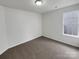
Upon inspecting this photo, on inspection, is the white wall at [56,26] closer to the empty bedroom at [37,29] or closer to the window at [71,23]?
the empty bedroom at [37,29]

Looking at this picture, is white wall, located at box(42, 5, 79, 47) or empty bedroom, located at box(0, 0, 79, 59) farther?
white wall, located at box(42, 5, 79, 47)

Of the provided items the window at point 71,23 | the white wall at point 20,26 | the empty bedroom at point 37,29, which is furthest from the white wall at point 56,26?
the white wall at point 20,26

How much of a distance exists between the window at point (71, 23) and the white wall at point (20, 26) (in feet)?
7.40

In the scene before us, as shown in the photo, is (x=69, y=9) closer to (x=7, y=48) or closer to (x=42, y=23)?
(x=42, y=23)

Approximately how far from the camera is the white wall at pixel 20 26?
3.03 metres

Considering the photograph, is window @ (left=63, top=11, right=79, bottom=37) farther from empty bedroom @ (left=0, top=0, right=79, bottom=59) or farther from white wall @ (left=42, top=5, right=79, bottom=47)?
white wall @ (left=42, top=5, right=79, bottom=47)

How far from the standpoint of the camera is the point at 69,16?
Result: 138 inches

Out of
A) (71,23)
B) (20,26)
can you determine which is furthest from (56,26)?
(20,26)

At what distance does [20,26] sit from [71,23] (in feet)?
10.00

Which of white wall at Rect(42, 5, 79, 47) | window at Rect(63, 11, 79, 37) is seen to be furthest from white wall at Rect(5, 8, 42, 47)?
window at Rect(63, 11, 79, 37)

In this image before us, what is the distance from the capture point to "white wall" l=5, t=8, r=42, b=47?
3.03 m

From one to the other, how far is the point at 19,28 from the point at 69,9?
10.2 feet

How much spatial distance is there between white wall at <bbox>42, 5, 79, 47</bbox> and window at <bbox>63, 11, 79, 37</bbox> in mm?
242

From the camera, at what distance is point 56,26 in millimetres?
4219
